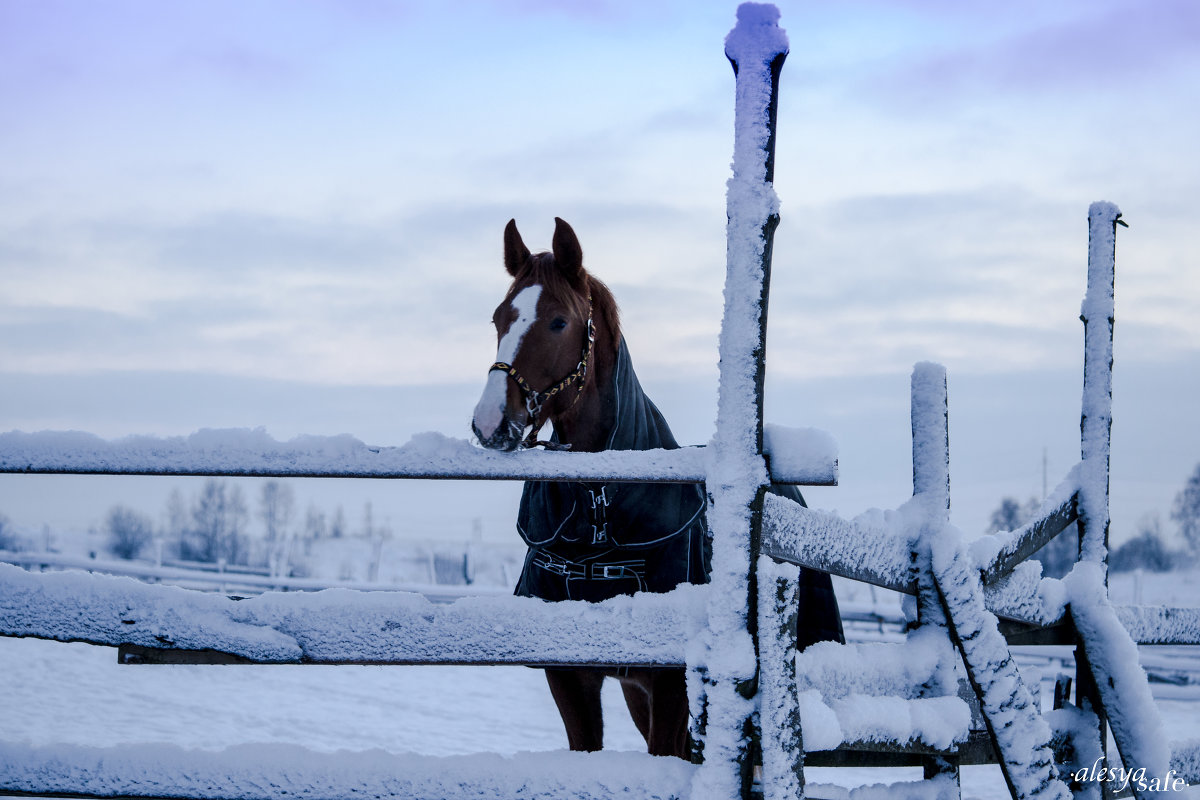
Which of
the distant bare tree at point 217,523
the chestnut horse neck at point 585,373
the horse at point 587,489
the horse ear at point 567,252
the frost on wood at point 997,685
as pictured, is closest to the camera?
the frost on wood at point 997,685

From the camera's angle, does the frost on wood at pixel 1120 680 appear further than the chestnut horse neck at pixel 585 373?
No

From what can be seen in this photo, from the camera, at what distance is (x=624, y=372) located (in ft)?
11.5

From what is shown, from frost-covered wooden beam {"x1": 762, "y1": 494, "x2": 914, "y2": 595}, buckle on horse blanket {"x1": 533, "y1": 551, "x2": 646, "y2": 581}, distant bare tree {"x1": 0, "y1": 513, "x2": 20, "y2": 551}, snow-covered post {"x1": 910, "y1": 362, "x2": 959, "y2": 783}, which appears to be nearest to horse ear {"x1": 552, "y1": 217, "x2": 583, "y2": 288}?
buckle on horse blanket {"x1": 533, "y1": 551, "x2": 646, "y2": 581}

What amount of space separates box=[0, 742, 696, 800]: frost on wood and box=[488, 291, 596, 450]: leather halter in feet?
3.95

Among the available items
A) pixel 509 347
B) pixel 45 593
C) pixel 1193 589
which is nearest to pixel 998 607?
pixel 509 347

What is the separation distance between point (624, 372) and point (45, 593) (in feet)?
6.66

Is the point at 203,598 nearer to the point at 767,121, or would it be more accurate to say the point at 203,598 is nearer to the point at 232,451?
the point at 232,451

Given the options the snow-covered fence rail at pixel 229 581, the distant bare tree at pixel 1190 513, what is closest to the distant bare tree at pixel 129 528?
the snow-covered fence rail at pixel 229 581

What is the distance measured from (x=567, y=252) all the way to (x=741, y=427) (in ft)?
5.48

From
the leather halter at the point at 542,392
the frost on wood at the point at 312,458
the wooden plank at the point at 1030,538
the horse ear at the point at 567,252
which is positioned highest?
the horse ear at the point at 567,252

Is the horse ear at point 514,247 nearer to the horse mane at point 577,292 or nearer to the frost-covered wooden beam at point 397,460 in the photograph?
the horse mane at point 577,292

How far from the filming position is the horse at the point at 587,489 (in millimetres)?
3131

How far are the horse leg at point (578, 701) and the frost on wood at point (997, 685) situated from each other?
1.41 metres

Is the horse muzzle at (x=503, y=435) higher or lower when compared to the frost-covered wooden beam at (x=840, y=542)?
higher
